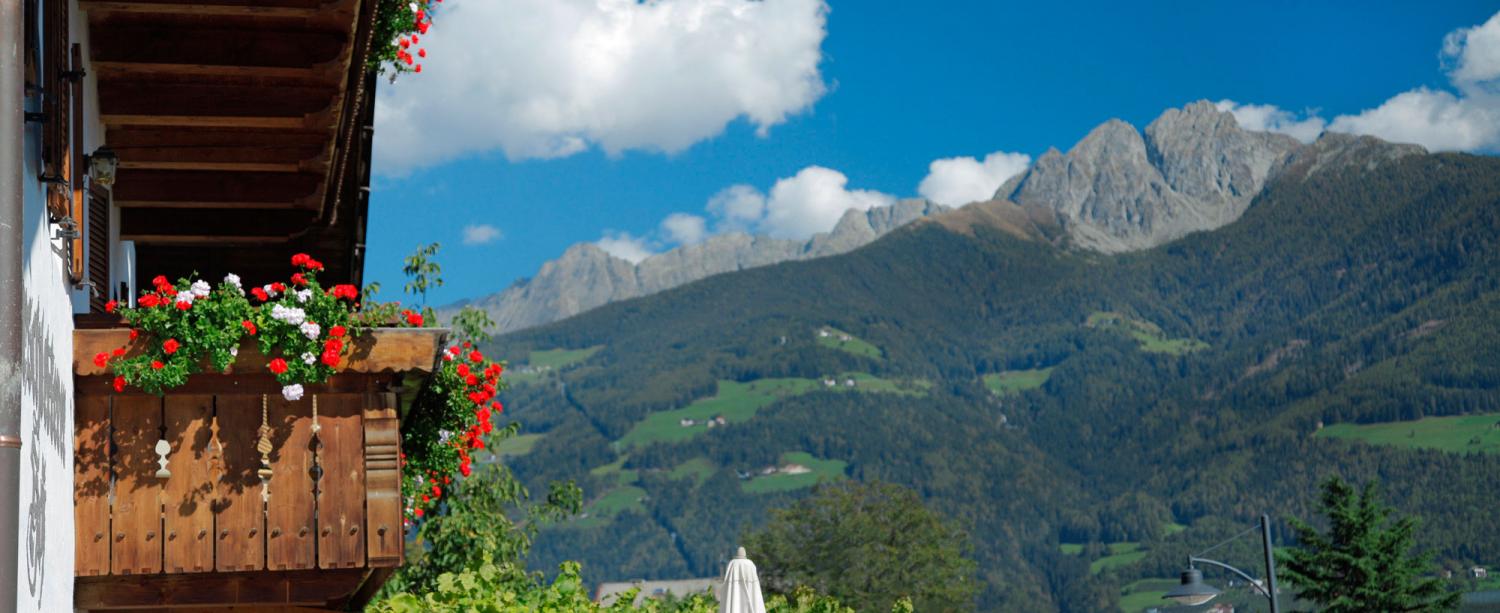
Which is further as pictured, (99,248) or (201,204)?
(201,204)

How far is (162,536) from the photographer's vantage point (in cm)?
700

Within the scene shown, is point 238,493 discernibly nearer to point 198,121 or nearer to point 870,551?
point 198,121

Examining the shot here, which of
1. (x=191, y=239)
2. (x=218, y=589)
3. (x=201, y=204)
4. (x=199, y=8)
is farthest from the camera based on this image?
(x=191, y=239)

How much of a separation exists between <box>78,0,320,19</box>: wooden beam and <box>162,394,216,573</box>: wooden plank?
1.52 metres

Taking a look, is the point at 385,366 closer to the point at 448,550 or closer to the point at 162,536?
the point at 162,536

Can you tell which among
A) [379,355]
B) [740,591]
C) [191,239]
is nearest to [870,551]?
[740,591]

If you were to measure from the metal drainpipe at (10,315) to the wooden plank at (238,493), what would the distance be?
13.0 ft

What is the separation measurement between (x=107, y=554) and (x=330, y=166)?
8.60ft

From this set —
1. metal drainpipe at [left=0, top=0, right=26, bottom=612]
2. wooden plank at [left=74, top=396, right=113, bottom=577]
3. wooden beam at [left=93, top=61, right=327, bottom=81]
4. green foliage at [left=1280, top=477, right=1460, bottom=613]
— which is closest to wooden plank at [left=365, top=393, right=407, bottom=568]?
wooden plank at [left=74, top=396, right=113, bottom=577]

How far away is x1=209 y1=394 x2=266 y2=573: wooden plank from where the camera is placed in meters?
7.09

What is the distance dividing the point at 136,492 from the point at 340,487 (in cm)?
78

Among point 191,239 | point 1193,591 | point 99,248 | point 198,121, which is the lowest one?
point 1193,591

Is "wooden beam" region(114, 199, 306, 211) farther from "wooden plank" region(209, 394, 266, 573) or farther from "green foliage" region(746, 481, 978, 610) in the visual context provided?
"green foliage" region(746, 481, 978, 610)

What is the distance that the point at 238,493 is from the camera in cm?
711
